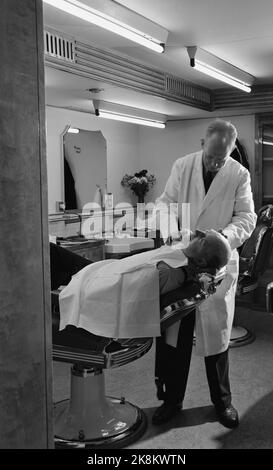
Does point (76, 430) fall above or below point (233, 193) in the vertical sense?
below

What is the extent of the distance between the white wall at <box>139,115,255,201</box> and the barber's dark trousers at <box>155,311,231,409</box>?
4.02m

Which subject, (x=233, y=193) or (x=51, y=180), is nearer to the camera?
(x=233, y=193)

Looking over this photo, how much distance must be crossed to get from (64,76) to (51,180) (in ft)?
4.93

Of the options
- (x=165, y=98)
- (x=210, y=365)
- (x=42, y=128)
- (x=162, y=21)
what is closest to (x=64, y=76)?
(x=162, y=21)

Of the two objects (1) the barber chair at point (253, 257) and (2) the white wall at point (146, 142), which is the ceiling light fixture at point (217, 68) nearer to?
(2) the white wall at point (146, 142)

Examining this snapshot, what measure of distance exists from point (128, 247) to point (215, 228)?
229cm

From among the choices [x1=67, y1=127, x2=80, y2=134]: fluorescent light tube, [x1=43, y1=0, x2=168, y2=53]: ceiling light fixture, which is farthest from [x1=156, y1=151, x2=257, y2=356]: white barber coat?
[x1=67, y1=127, x2=80, y2=134]: fluorescent light tube

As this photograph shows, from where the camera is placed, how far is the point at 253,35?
383 centimetres

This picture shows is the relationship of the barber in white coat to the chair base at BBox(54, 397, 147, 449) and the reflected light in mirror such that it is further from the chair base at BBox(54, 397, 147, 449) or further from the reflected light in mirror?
the reflected light in mirror

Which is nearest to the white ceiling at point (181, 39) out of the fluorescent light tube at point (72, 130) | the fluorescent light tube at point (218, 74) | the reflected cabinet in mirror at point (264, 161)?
the fluorescent light tube at point (218, 74)

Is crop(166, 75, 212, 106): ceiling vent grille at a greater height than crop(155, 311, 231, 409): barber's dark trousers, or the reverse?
crop(166, 75, 212, 106): ceiling vent grille

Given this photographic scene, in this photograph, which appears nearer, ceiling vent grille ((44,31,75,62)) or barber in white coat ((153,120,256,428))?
barber in white coat ((153,120,256,428))

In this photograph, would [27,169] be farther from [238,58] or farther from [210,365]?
[238,58]

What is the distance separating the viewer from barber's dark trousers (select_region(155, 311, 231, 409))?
2973 mm
